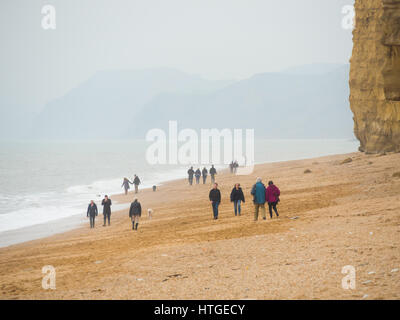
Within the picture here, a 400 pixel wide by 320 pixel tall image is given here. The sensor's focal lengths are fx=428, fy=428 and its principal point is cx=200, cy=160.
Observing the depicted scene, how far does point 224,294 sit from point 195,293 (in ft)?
1.80

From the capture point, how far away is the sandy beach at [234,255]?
7867mm

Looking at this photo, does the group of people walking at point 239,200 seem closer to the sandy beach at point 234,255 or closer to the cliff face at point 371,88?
the sandy beach at point 234,255

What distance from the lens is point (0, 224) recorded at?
79.9ft

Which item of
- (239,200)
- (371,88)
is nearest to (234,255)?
(239,200)

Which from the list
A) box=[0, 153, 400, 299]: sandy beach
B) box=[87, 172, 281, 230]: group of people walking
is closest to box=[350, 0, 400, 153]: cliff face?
box=[0, 153, 400, 299]: sandy beach

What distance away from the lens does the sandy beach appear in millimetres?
7867

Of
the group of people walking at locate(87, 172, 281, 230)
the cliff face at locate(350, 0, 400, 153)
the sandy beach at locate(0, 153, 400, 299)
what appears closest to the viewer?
the sandy beach at locate(0, 153, 400, 299)

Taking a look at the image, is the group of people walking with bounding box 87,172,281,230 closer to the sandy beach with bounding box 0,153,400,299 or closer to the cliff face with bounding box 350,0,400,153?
the sandy beach with bounding box 0,153,400,299

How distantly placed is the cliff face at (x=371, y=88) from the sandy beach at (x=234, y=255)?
48.4ft

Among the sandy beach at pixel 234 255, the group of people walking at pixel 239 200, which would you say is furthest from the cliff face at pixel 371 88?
the group of people walking at pixel 239 200

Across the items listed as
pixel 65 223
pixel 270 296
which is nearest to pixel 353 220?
pixel 270 296

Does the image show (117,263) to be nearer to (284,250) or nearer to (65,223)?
(284,250)

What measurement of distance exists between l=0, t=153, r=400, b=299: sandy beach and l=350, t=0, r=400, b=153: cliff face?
1477 cm

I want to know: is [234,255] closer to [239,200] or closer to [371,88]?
[239,200]
